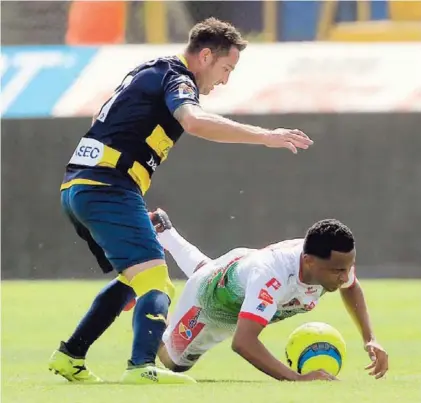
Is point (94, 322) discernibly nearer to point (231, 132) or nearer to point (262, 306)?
point (262, 306)

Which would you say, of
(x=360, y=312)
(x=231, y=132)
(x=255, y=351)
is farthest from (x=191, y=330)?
(x=231, y=132)

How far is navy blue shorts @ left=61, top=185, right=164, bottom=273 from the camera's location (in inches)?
286

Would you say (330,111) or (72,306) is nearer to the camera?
(72,306)

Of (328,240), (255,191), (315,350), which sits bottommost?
(255,191)

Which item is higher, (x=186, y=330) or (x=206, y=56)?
(x=206, y=56)

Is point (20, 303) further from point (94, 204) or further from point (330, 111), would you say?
point (94, 204)

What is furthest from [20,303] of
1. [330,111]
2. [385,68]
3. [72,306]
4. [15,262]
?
[385,68]

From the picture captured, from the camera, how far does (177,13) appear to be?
22.7 m

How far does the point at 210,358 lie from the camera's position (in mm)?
9766

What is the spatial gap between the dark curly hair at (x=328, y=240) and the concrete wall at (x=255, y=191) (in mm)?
12508

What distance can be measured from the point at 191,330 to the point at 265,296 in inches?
52.4

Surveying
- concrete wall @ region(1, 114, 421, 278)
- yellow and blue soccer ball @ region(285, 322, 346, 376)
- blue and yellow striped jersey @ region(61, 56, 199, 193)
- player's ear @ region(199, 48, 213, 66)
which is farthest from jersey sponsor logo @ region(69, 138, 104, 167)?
concrete wall @ region(1, 114, 421, 278)

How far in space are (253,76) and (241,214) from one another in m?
2.32

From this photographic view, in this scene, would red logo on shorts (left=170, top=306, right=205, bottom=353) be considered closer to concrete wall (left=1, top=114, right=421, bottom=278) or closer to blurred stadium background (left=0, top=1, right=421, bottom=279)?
blurred stadium background (left=0, top=1, right=421, bottom=279)
